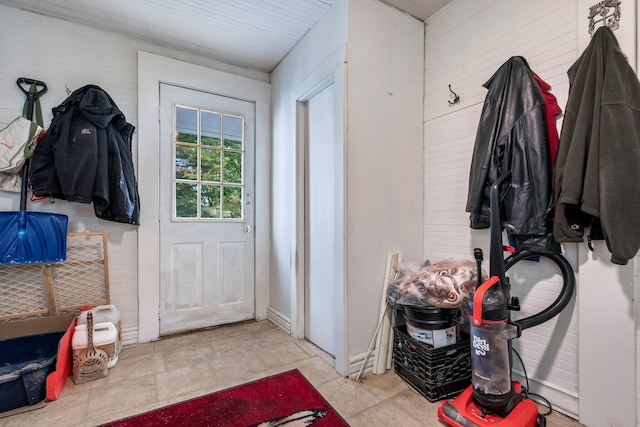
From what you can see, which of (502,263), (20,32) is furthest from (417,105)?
(20,32)

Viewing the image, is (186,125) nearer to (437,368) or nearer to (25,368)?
(25,368)

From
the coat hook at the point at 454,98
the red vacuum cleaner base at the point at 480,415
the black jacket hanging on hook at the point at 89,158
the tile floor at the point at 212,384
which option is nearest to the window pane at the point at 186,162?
the black jacket hanging on hook at the point at 89,158

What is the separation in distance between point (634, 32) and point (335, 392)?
239 cm

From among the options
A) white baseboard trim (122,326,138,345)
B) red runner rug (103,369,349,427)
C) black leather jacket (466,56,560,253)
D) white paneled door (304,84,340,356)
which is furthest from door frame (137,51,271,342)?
black leather jacket (466,56,560,253)

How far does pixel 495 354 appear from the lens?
1336mm

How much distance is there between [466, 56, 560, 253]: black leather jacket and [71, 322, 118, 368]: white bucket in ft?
8.24

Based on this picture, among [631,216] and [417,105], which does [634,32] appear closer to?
[631,216]

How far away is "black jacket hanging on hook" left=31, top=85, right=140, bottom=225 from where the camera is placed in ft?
6.78

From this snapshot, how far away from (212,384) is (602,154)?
242 cm

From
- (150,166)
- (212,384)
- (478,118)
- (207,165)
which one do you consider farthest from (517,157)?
(150,166)

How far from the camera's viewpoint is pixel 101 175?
217cm

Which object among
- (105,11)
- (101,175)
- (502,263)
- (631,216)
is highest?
(105,11)

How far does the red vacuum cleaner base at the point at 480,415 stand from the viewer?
1.33 meters

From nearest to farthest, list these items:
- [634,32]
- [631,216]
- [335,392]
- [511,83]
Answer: [631,216], [634,32], [511,83], [335,392]
